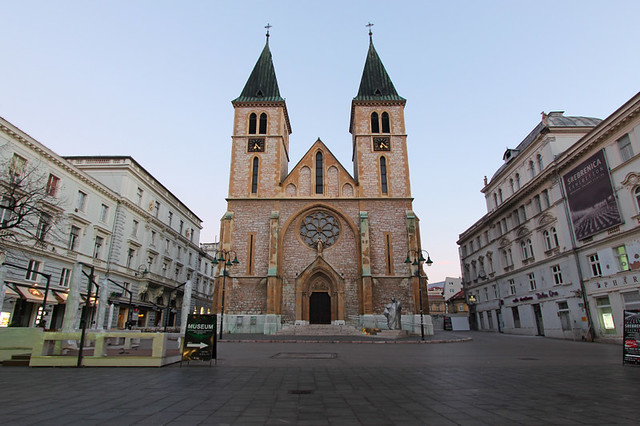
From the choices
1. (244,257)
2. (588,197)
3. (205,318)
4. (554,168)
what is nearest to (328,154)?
(244,257)

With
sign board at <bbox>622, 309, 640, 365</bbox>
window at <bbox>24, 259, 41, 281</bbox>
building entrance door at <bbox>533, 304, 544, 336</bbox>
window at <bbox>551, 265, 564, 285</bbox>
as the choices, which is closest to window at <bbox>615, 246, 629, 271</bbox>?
window at <bbox>551, 265, 564, 285</bbox>

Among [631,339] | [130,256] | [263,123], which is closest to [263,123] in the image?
[263,123]

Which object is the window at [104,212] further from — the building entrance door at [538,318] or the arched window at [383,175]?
the building entrance door at [538,318]

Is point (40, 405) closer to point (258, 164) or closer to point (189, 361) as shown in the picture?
point (189, 361)

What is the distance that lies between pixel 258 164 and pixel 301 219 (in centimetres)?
693

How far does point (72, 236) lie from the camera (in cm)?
2681

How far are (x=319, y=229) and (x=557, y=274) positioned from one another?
61.6 ft

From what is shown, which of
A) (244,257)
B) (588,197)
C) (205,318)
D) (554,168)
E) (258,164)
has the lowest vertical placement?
(205,318)

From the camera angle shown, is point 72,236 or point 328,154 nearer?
point 72,236

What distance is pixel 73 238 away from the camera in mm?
26969

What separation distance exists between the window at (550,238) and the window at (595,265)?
11.8ft

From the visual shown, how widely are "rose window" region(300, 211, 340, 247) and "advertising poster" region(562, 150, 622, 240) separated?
1762 centimetres

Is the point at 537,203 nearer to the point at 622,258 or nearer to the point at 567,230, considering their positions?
the point at 567,230

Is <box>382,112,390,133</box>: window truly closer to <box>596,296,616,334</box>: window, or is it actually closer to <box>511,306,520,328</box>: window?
<box>511,306,520,328</box>: window
